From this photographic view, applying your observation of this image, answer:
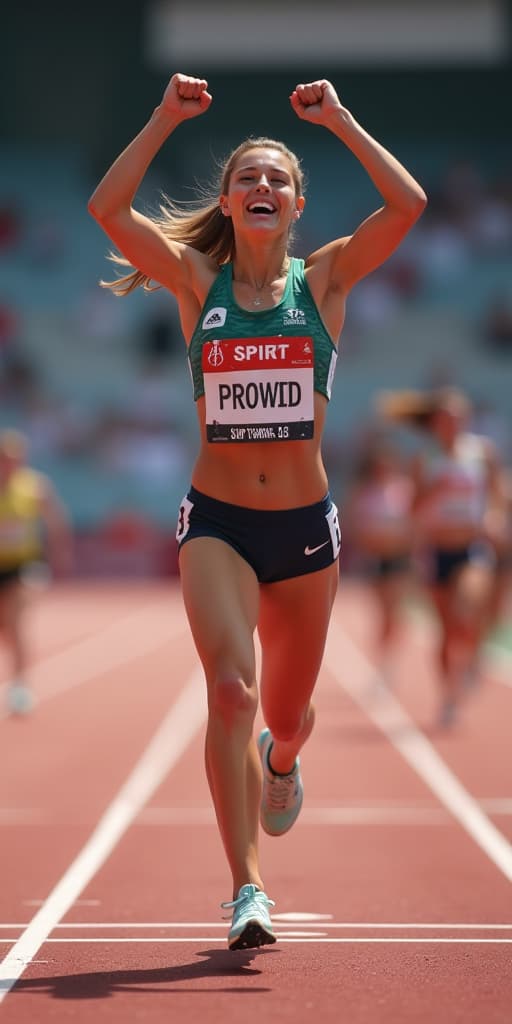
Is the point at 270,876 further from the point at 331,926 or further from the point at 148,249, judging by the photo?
the point at 148,249

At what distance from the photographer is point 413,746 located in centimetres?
1051

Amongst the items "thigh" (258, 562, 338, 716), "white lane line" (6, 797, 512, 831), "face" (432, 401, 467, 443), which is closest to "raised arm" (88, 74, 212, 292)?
"thigh" (258, 562, 338, 716)

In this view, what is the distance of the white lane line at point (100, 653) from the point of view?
50.9 feet

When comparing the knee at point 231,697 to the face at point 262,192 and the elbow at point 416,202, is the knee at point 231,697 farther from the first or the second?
the elbow at point 416,202

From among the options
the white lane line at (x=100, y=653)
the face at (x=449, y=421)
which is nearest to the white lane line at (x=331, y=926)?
the face at (x=449, y=421)

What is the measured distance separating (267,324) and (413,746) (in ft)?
20.0


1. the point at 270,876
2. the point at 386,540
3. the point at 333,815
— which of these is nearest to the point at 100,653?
the point at 386,540

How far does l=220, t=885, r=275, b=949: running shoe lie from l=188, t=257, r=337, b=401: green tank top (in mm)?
1452

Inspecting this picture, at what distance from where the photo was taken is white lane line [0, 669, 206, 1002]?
4.75 metres

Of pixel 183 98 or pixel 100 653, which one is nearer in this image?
pixel 183 98

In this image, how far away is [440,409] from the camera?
11344 mm

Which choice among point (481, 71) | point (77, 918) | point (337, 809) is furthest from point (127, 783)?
point (481, 71)

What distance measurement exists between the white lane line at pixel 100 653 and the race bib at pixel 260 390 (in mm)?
7754

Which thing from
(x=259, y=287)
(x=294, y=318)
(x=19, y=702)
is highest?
(x=19, y=702)
